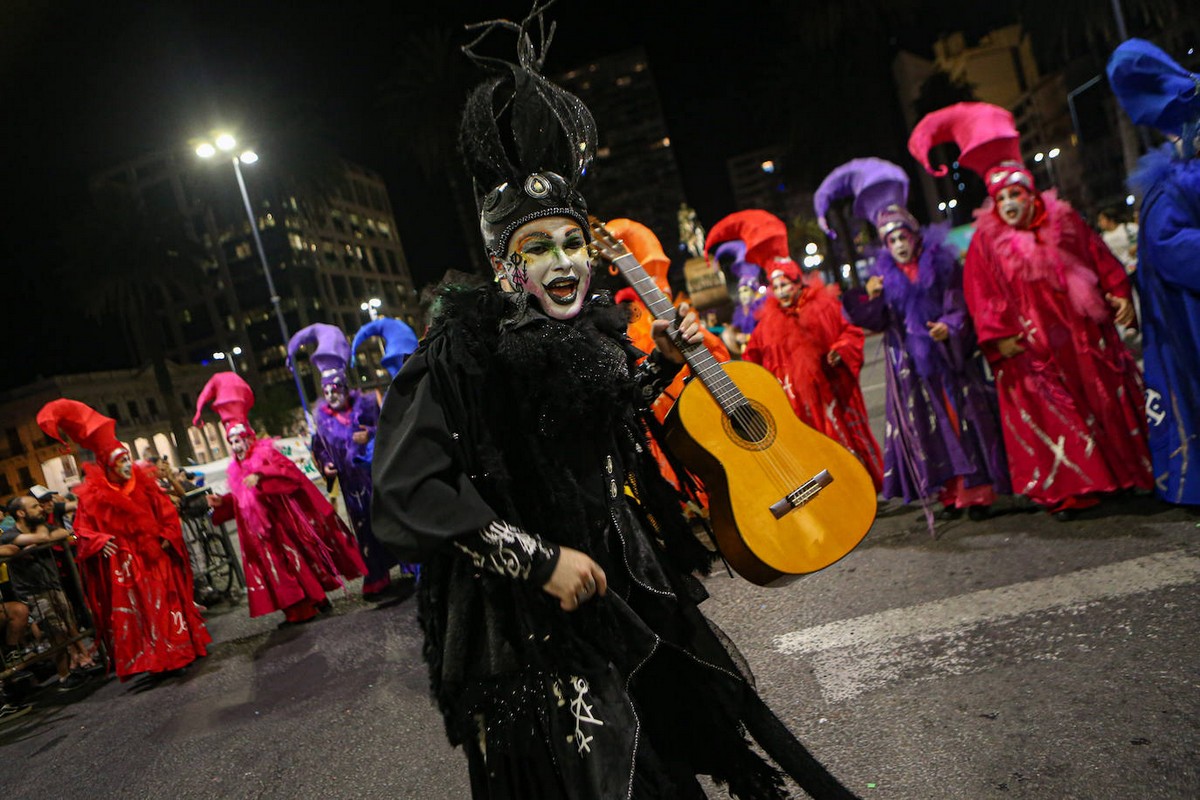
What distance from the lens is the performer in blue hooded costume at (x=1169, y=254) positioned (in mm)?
4281

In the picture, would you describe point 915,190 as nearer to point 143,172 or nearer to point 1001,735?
point 1001,735

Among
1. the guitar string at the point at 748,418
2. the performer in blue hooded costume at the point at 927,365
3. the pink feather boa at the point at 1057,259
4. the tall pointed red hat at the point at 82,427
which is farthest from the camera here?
the tall pointed red hat at the point at 82,427

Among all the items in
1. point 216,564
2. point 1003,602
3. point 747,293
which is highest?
point 747,293

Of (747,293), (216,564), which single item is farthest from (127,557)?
(747,293)

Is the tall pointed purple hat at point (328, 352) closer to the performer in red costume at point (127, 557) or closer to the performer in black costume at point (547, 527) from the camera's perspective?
the performer in red costume at point (127, 557)

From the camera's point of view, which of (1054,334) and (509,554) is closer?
(509,554)

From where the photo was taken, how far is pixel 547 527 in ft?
6.69

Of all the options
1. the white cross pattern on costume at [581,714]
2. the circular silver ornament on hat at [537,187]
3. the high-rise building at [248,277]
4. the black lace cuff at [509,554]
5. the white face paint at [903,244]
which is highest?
the high-rise building at [248,277]

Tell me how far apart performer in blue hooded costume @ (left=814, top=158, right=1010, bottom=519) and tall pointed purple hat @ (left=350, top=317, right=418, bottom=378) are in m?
3.96

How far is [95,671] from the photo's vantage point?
24.6 ft

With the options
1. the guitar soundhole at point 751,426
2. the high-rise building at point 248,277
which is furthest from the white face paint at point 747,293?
the high-rise building at point 248,277

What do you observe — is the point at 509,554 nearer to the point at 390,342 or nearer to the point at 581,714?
the point at 581,714

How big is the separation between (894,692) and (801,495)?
4.98 feet

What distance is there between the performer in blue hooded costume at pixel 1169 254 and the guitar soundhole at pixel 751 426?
10.7 feet
